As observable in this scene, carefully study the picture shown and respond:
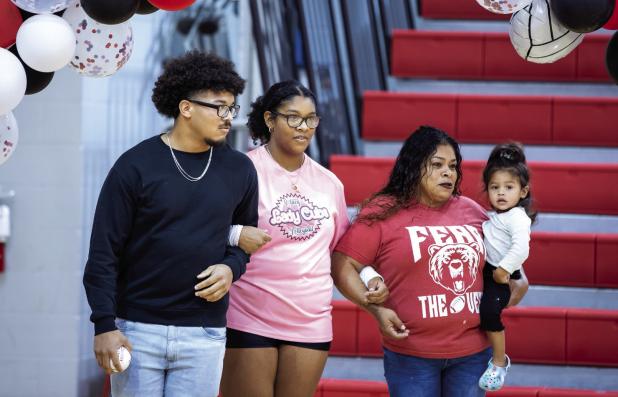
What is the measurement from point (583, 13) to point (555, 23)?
5.6 inches

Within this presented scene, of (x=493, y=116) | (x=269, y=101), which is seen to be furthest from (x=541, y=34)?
(x=493, y=116)

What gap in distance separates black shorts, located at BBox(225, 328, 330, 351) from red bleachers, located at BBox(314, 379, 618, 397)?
946 mm

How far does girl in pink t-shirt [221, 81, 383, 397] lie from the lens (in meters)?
3.00

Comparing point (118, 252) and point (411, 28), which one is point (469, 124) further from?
point (118, 252)

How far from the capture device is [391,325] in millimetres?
2938

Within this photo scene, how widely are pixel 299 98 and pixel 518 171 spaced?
2.18 ft

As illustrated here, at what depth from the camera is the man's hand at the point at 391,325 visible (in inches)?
115

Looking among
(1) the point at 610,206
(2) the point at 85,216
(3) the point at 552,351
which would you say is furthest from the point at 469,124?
(2) the point at 85,216

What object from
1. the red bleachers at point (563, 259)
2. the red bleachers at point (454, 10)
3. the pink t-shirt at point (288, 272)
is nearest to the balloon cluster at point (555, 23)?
the pink t-shirt at point (288, 272)

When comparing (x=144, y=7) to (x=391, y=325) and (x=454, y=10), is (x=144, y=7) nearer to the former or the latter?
(x=391, y=325)

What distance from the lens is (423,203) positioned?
309 centimetres

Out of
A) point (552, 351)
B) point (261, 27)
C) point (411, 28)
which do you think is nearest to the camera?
point (552, 351)

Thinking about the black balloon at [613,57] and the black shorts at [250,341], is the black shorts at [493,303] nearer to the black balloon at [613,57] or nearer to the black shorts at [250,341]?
the black shorts at [250,341]

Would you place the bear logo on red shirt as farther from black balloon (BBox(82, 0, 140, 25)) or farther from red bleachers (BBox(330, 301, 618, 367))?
red bleachers (BBox(330, 301, 618, 367))
